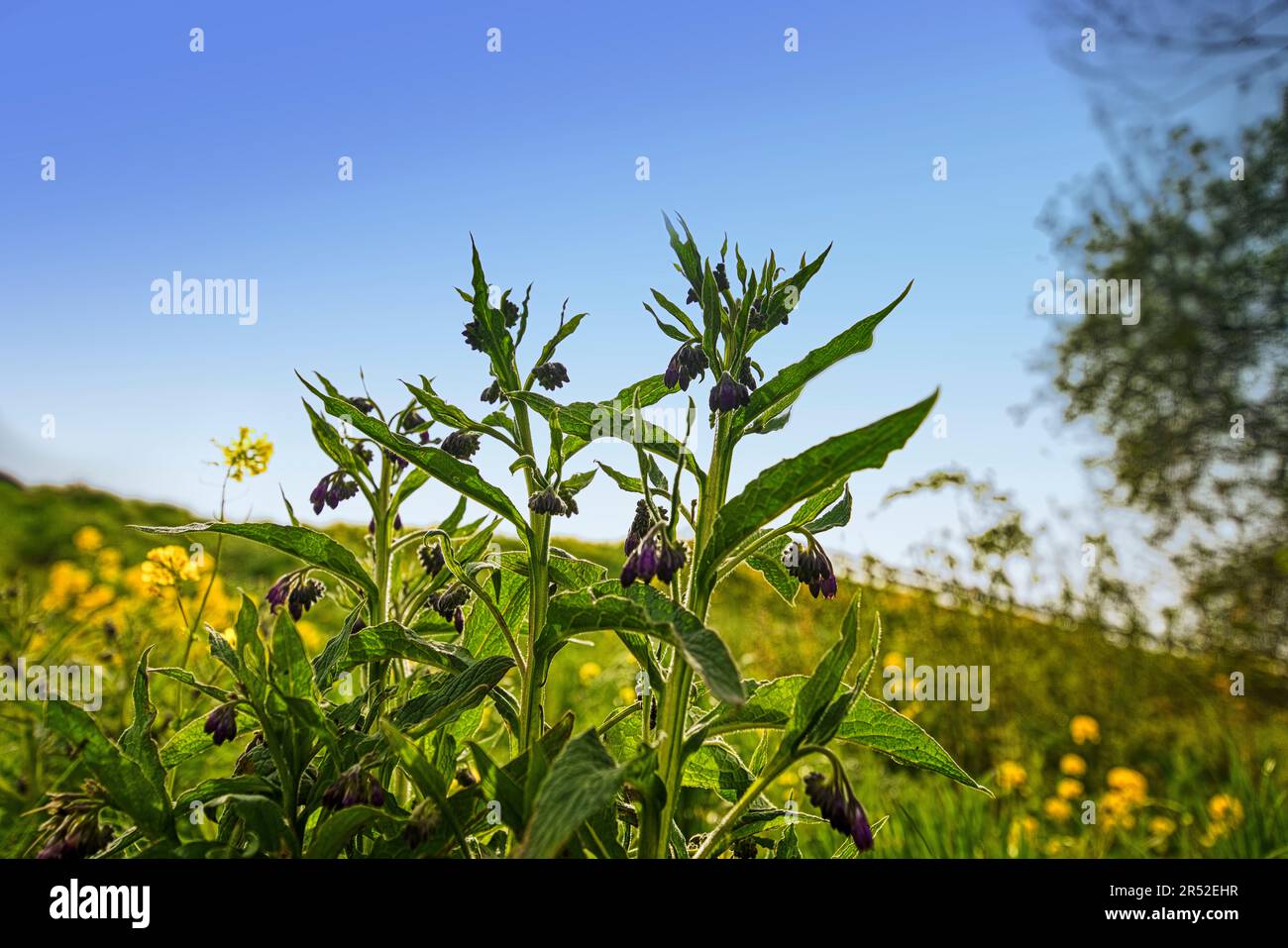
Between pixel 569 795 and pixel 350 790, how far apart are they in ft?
1.12

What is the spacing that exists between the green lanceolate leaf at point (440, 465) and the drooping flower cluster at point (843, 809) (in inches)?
22.7

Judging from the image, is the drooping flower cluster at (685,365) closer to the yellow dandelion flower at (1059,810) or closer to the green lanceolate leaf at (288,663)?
the green lanceolate leaf at (288,663)

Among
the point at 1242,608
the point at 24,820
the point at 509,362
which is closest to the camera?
the point at 509,362

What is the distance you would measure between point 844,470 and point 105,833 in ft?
3.60

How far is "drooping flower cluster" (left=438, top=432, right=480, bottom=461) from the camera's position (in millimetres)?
1467

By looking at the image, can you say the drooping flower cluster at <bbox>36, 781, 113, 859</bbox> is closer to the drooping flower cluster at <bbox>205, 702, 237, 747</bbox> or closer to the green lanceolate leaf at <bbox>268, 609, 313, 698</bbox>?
the drooping flower cluster at <bbox>205, 702, 237, 747</bbox>

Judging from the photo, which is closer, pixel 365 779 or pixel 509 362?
pixel 365 779

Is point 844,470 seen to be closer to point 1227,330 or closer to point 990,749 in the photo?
point 990,749

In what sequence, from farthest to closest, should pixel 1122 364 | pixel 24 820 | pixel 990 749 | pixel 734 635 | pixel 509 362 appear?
pixel 1122 364 < pixel 734 635 < pixel 990 749 < pixel 24 820 < pixel 509 362

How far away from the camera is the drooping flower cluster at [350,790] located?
1121 mm

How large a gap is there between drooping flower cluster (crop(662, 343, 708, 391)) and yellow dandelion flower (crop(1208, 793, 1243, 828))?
3.54m
